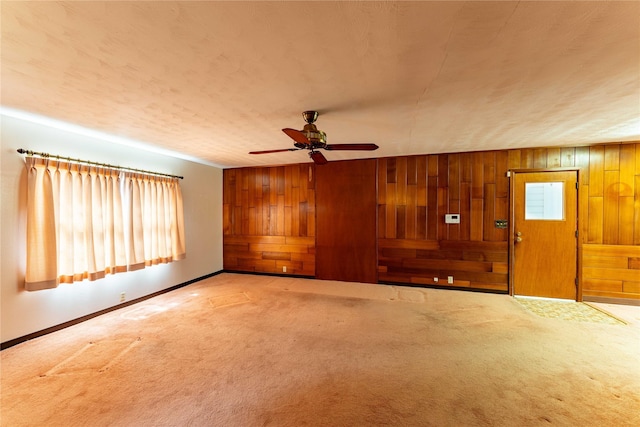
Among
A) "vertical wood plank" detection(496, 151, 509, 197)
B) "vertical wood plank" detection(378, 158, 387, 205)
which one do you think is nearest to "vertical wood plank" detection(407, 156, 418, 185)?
"vertical wood plank" detection(378, 158, 387, 205)

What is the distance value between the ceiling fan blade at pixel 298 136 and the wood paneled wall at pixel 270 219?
2.82 meters

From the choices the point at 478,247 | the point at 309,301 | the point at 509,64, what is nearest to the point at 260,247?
the point at 309,301

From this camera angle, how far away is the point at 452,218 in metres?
4.48

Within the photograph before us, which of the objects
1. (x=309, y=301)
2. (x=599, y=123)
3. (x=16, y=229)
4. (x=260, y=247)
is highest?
(x=599, y=123)

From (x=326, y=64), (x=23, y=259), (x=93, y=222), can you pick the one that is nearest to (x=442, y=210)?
(x=326, y=64)

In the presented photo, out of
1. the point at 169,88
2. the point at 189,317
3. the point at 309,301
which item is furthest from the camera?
the point at 309,301

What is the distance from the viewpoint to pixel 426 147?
4098 millimetres

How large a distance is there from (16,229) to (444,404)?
445cm

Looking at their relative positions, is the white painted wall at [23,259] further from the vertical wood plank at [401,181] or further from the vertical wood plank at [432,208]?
the vertical wood plank at [432,208]

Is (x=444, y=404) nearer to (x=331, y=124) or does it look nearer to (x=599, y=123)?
(x=331, y=124)

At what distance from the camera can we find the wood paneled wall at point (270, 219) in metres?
5.39

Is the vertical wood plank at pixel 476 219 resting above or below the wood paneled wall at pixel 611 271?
above

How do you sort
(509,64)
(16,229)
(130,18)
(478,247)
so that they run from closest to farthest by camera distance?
(130,18) → (509,64) → (16,229) → (478,247)

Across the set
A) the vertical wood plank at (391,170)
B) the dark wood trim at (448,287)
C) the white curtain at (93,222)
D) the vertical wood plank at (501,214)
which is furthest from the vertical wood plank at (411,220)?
the white curtain at (93,222)
